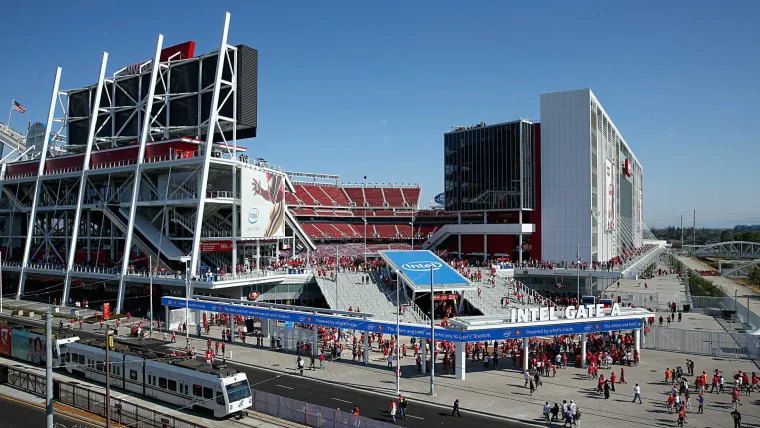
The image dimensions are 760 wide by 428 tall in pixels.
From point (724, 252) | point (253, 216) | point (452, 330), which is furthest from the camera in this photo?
point (724, 252)

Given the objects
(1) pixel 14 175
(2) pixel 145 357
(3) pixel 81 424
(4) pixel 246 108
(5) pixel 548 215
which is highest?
(4) pixel 246 108

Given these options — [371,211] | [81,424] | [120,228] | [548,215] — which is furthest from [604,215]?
[81,424]

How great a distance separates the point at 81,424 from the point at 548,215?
201 feet

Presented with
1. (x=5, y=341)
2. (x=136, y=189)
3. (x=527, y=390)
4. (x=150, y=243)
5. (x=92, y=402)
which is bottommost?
(x=527, y=390)

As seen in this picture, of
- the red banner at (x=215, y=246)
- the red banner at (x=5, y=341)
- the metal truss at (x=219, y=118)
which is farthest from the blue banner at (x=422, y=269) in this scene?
the red banner at (x=5, y=341)

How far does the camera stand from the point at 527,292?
63969 mm

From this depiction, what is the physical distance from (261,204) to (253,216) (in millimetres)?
1764

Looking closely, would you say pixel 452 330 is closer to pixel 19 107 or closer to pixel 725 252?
pixel 19 107

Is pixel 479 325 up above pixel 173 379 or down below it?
above

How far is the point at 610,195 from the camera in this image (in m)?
84.0

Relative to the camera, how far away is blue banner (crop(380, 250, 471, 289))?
2147 inches

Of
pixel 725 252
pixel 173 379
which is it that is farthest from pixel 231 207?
pixel 725 252

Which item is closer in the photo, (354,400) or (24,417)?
(24,417)

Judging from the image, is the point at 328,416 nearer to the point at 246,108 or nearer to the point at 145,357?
the point at 145,357
